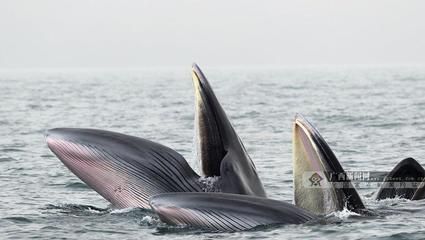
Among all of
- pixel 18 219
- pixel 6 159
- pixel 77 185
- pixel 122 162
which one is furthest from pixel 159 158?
pixel 6 159

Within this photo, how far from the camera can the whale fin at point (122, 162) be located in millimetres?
12500

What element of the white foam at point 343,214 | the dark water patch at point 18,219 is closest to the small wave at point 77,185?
the dark water patch at point 18,219

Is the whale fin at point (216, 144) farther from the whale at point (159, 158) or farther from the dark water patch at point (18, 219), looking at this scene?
the dark water patch at point (18, 219)

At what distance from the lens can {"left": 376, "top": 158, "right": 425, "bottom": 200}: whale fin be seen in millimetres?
14766

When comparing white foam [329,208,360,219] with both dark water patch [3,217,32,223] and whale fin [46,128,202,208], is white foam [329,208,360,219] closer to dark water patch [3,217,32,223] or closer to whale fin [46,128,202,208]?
whale fin [46,128,202,208]

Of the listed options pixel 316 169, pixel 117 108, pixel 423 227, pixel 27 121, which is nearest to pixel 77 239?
pixel 316 169

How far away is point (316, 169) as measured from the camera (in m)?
12.3

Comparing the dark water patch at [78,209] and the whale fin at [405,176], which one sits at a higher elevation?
the whale fin at [405,176]

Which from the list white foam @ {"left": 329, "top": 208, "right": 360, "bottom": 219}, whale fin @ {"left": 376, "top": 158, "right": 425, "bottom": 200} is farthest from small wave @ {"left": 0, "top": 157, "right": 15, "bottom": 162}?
white foam @ {"left": 329, "top": 208, "right": 360, "bottom": 219}

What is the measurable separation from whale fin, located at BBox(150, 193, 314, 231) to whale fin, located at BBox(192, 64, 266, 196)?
1.63 ft

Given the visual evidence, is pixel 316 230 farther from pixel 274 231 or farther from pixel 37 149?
pixel 37 149

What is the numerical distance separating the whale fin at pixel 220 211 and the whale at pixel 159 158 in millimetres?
497

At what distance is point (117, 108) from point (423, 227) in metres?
36.9

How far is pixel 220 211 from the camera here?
12.1 m
